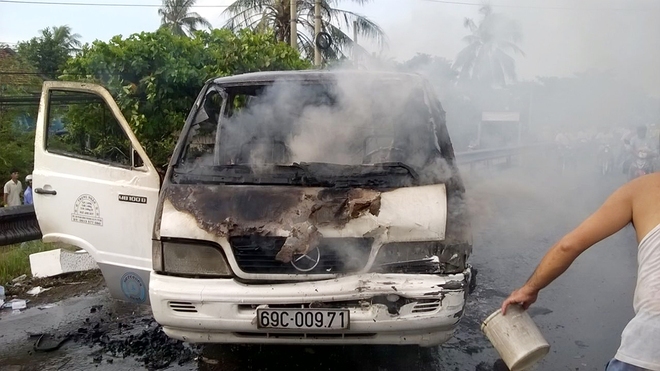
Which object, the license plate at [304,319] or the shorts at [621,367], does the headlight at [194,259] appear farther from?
the shorts at [621,367]

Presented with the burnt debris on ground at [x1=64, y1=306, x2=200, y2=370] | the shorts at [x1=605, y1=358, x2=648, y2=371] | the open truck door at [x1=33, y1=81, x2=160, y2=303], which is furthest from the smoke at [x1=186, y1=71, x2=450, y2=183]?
the shorts at [x1=605, y1=358, x2=648, y2=371]

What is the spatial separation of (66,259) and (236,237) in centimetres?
334

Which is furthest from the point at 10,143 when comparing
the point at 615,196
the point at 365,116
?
the point at 615,196

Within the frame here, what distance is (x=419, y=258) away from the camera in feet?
9.42

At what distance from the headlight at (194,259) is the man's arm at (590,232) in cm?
157

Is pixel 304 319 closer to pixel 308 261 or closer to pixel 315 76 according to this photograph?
pixel 308 261

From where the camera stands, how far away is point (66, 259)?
213 inches

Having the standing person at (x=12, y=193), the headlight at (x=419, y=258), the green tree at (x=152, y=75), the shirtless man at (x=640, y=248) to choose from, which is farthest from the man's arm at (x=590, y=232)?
the standing person at (x=12, y=193)

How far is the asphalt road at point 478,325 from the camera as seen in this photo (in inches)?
138

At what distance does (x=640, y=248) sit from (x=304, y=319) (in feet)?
5.08

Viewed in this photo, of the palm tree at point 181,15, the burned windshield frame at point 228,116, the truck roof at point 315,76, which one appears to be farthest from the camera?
the palm tree at point 181,15

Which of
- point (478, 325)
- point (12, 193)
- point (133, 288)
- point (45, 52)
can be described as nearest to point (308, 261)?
point (133, 288)

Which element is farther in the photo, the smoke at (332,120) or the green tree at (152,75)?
the green tree at (152,75)

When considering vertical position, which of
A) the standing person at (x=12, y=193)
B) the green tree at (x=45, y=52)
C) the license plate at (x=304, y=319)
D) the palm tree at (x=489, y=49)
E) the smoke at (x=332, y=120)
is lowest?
the standing person at (x=12, y=193)
